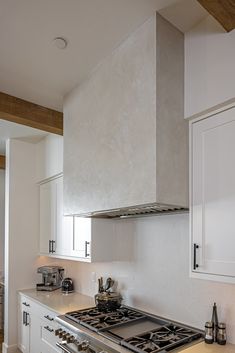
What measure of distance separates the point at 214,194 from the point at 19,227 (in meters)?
3.02

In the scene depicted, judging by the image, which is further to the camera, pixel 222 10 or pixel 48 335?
pixel 48 335

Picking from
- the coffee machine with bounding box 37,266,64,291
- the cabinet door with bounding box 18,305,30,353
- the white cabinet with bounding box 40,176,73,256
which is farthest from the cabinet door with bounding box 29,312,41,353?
the white cabinet with bounding box 40,176,73,256

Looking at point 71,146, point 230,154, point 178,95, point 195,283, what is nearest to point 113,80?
point 178,95

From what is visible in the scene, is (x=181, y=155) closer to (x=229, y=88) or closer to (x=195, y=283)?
(x=229, y=88)

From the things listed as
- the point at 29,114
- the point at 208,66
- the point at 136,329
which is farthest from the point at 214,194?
the point at 29,114

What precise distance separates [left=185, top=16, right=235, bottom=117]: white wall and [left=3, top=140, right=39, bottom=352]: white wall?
2858 mm

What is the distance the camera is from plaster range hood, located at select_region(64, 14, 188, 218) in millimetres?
1889

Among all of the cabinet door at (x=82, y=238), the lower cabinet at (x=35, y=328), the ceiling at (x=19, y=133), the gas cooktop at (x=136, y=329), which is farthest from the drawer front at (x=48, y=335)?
the ceiling at (x=19, y=133)

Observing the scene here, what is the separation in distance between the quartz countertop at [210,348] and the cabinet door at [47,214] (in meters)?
2.30

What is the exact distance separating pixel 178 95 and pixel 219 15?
20.0 inches

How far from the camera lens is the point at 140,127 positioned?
1.98 metres

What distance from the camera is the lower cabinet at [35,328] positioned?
298 centimetres

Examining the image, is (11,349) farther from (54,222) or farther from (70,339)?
(70,339)

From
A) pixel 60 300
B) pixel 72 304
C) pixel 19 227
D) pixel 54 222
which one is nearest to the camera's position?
pixel 72 304
